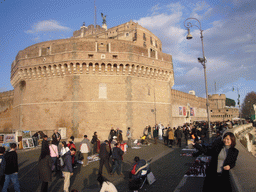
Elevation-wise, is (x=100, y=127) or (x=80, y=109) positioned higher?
(x=80, y=109)

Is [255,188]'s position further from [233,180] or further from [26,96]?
[26,96]

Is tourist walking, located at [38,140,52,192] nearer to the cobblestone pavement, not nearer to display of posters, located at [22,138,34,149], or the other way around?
the cobblestone pavement

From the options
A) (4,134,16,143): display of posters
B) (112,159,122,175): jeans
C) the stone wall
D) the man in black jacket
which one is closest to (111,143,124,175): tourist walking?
(112,159,122,175): jeans

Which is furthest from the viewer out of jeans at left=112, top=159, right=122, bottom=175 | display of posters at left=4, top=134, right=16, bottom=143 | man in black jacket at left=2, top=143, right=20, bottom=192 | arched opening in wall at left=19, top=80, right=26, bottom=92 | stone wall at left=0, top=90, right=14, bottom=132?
stone wall at left=0, top=90, right=14, bottom=132

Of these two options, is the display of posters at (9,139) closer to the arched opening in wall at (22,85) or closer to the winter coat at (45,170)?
the arched opening in wall at (22,85)

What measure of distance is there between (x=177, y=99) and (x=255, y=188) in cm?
3395

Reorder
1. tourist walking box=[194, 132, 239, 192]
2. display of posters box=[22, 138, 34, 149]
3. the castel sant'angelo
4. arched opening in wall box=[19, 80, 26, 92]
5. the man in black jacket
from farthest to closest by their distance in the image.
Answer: arched opening in wall box=[19, 80, 26, 92], the castel sant'angelo, display of posters box=[22, 138, 34, 149], the man in black jacket, tourist walking box=[194, 132, 239, 192]

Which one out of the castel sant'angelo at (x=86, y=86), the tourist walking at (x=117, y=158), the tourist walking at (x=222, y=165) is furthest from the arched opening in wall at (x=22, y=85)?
the tourist walking at (x=222, y=165)

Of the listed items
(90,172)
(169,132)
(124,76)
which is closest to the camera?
(90,172)

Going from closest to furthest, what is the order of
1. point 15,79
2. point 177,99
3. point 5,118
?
point 15,79 < point 5,118 < point 177,99

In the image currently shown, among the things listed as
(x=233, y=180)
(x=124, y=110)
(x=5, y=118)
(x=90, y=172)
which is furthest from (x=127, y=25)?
(x=233, y=180)

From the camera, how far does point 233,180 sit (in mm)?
3525

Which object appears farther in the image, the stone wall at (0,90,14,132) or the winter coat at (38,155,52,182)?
the stone wall at (0,90,14,132)

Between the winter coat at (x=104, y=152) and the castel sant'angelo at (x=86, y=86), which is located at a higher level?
the castel sant'angelo at (x=86, y=86)
